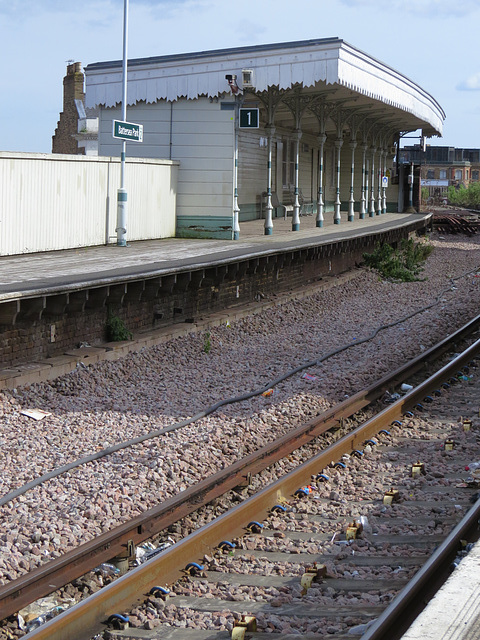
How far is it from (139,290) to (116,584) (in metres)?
8.25

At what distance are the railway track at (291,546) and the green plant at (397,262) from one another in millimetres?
16230

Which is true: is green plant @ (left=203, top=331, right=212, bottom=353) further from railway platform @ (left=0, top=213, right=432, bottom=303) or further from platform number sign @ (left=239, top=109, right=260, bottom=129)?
platform number sign @ (left=239, top=109, right=260, bottom=129)

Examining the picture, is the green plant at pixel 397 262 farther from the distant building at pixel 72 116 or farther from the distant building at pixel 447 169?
the distant building at pixel 447 169

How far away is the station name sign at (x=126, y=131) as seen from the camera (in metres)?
17.2

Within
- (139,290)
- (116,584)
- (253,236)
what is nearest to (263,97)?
(253,236)

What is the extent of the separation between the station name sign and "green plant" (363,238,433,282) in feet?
29.5

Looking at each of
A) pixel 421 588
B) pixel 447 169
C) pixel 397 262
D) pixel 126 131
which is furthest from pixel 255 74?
pixel 447 169

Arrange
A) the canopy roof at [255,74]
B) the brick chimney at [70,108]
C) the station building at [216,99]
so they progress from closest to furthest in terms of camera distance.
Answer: the canopy roof at [255,74] → the station building at [216,99] → the brick chimney at [70,108]

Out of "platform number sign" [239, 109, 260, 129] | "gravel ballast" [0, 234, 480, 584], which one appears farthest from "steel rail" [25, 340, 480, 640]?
"platform number sign" [239, 109, 260, 129]

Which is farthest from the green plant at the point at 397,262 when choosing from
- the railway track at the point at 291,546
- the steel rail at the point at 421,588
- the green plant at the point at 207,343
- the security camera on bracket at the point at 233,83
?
the steel rail at the point at 421,588

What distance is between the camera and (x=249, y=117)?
20.2 metres

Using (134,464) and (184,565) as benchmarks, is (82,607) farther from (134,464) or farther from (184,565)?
(134,464)

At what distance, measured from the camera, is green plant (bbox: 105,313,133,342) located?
12406mm

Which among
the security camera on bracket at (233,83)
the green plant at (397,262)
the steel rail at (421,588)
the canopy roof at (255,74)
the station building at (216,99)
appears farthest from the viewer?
the green plant at (397,262)
